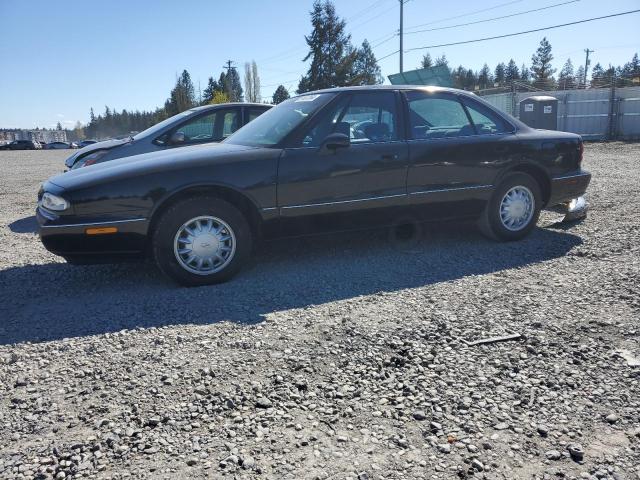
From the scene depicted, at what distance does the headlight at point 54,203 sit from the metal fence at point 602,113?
2098 cm

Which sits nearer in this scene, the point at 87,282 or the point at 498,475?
the point at 498,475

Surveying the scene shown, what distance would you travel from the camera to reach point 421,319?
11.5ft

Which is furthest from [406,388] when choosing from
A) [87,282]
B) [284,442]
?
[87,282]

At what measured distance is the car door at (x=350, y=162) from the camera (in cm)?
447

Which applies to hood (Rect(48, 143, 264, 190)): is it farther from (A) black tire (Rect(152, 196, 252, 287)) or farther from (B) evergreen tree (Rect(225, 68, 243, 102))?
(B) evergreen tree (Rect(225, 68, 243, 102))

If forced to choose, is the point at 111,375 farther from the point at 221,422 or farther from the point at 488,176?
the point at 488,176

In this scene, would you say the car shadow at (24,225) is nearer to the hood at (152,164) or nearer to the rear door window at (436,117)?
the hood at (152,164)

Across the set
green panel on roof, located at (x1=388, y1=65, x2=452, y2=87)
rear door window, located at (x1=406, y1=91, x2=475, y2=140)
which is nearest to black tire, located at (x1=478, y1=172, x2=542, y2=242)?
rear door window, located at (x1=406, y1=91, x2=475, y2=140)

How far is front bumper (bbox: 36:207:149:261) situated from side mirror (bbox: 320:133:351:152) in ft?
5.41

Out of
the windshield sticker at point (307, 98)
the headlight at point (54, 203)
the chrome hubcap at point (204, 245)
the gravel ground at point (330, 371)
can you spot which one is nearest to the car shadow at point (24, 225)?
the gravel ground at point (330, 371)

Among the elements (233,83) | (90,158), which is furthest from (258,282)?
(233,83)

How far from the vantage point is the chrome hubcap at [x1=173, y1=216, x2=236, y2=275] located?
4230 mm

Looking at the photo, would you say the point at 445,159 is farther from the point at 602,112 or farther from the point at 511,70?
the point at 511,70

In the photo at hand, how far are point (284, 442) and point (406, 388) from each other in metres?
0.73
